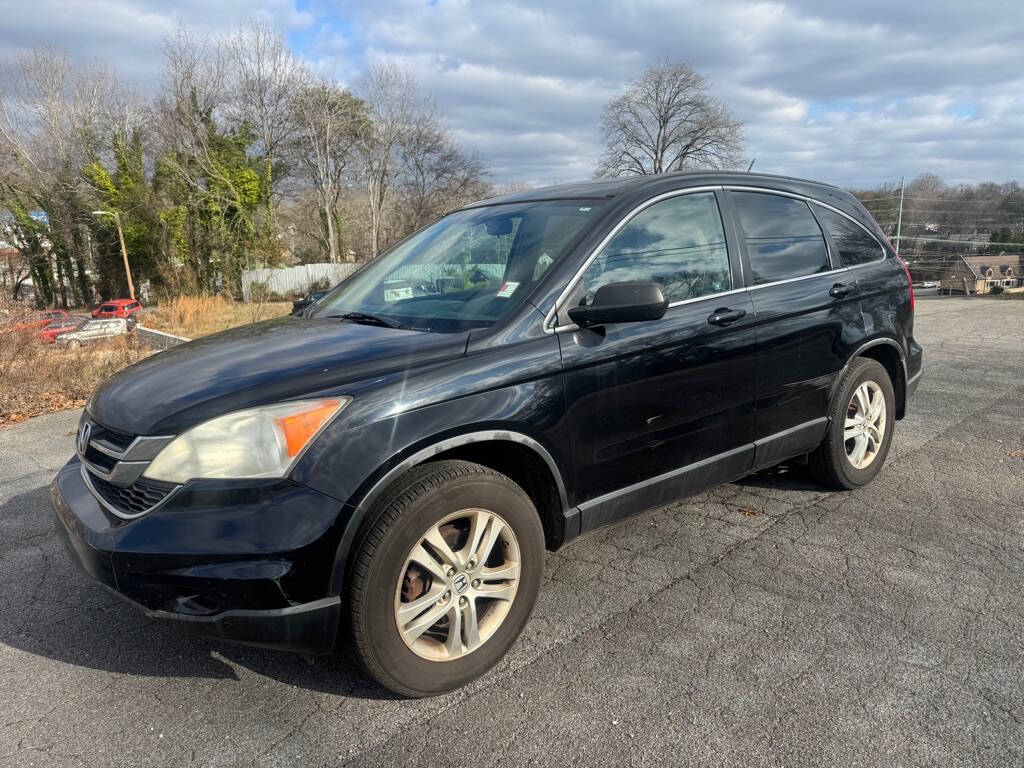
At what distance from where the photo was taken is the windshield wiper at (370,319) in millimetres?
2957

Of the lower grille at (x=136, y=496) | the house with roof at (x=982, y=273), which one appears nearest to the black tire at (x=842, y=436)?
the lower grille at (x=136, y=496)

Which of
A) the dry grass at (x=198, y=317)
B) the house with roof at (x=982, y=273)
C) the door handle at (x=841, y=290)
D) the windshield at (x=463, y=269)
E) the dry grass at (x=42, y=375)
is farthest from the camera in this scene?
the house with roof at (x=982, y=273)

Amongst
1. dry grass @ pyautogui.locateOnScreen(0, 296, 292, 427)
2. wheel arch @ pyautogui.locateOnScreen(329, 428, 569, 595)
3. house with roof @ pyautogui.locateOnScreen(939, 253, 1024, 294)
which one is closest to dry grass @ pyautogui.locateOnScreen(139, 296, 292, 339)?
dry grass @ pyautogui.locateOnScreen(0, 296, 292, 427)

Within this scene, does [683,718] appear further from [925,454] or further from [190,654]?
[925,454]

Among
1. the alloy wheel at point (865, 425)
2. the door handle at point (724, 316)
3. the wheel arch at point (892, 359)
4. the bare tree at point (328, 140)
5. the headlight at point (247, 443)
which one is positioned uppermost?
the bare tree at point (328, 140)

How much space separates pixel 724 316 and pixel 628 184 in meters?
0.78

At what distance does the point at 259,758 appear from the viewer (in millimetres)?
2197

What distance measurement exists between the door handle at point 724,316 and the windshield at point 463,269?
748mm

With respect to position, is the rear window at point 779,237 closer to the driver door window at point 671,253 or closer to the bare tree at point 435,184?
the driver door window at point 671,253

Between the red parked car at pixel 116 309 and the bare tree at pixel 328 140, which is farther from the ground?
the bare tree at pixel 328 140

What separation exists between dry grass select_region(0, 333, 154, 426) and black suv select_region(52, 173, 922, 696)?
239 inches

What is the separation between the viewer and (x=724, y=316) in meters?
3.26

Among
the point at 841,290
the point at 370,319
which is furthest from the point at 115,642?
the point at 841,290

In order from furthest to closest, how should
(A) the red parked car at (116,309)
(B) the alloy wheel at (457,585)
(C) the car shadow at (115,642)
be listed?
(A) the red parked car at (116,309), (C) the car shadow at (115,642), (B) the alloy wheel at (457,585)
